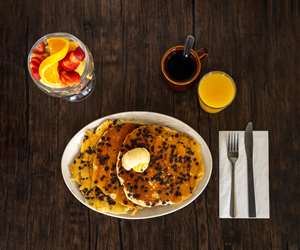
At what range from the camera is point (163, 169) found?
1.30m

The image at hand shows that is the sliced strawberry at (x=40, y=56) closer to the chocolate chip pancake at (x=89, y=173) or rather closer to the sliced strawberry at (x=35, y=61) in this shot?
the sliced strawberry at (x=35, y=61)

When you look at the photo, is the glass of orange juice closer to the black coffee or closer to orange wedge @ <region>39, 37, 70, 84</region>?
the black coffee

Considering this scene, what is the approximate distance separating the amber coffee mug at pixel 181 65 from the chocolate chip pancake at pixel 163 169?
0.15m

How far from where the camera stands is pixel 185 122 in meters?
1.37

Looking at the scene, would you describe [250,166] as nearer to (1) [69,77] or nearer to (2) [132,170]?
(2) [132,170]

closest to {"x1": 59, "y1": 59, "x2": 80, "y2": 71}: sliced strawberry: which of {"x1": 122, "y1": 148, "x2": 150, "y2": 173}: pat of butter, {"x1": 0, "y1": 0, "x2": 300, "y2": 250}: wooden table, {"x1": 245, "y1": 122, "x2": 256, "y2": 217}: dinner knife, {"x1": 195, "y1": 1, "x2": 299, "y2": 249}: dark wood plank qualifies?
{"x1": 0, "y1": 0, "x2": 300, "y2": 250}: wooden table

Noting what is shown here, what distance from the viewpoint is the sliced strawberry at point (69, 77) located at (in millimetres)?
1196

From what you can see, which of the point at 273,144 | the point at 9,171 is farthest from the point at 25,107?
the point at 273,144

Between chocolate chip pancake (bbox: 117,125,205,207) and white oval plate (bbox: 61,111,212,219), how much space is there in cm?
2

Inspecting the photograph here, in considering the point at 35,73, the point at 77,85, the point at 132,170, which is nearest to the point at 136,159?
the point at 132,170

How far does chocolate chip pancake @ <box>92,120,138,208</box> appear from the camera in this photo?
1.30m

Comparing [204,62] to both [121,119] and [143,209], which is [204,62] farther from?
[143,209]

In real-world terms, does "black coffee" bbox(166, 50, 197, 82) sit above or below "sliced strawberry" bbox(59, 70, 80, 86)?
above

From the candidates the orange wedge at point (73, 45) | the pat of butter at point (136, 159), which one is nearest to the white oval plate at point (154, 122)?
the pat of butter at point (136, 159)
